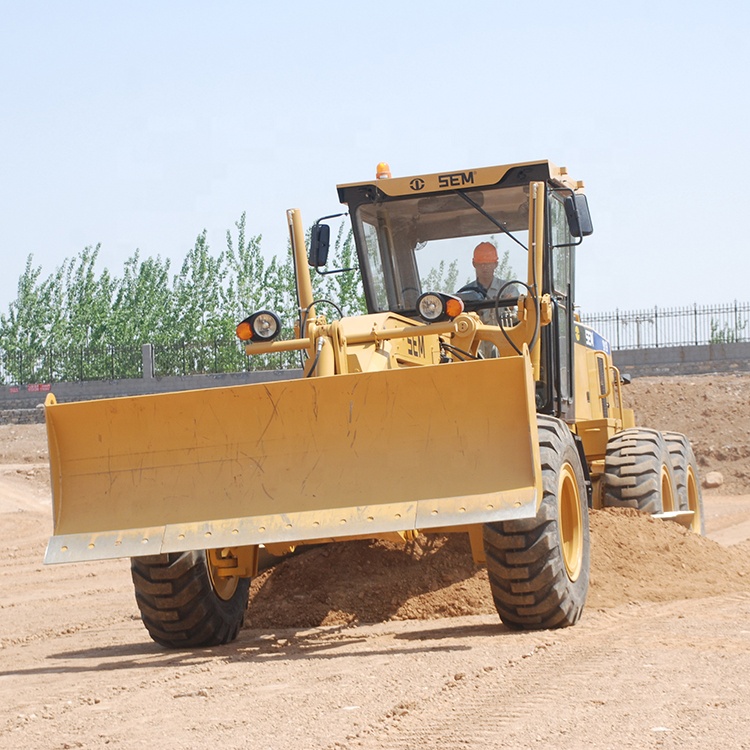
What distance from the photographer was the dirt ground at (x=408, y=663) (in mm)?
4789

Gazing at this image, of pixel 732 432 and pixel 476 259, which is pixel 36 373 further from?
pixel 476 259

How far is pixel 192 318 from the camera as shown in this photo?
42312mm

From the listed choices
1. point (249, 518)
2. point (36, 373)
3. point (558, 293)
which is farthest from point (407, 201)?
point (36, 373)

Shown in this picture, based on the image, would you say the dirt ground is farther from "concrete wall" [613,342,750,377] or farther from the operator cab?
"concrete wall" [613,342,750,377]

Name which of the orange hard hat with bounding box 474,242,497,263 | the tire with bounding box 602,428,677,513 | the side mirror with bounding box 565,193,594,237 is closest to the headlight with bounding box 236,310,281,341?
the orange hard hat with bounding box 474,242,497,263

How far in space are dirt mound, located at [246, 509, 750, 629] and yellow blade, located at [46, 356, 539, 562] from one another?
70.9 inches

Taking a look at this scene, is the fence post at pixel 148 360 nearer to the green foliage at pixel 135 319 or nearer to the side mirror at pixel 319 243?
the green foliage at pixel 135 319

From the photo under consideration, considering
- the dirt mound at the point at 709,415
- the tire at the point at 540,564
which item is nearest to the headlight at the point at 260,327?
the tire at the point at 540,564

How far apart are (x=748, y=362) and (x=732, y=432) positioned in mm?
5915

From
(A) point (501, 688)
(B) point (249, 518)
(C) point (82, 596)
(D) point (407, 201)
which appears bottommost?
(C) point (82, 596)

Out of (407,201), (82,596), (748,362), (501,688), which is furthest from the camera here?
(748,362)

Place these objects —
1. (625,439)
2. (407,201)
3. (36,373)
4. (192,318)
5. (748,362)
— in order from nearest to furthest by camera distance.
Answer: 1. (407,201)
2. (625,439)
3. (748,362)
4. (36,373)
5. (192,318)

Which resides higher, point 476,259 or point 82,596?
point 476,259

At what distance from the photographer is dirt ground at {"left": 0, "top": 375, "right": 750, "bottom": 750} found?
15.7 feet
